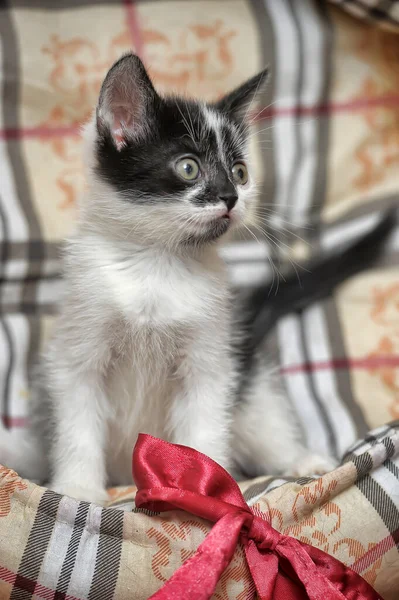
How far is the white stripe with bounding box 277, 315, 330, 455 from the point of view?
6.00 feet

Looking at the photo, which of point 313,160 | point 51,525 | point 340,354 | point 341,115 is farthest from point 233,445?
point 341,115

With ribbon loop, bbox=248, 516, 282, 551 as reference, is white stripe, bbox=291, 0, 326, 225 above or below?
above

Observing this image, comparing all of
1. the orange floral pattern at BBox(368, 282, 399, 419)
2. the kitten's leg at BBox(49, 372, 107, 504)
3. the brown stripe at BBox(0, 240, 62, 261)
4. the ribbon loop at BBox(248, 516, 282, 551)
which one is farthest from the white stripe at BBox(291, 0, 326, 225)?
the ribbon loop at BBox(248, 516, 282, 551)

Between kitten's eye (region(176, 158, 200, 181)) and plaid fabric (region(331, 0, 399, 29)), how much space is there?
923 mm

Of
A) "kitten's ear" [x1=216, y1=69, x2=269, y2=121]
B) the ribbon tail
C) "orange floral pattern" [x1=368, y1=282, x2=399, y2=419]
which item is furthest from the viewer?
"orange floral pattern" [x1=368, y1=282, x2=399, y2=419]

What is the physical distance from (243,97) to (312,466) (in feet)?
2.82

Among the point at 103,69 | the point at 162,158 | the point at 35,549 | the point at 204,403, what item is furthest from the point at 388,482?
the point at 103,69

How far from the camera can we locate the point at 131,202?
1.31 metres

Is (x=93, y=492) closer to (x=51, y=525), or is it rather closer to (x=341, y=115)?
(x=51, y=525)

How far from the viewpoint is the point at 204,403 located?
4.60 ft

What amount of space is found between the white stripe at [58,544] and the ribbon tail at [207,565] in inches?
7.8

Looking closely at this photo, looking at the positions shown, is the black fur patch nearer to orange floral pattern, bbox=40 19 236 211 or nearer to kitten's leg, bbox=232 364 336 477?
kitten's leg, bbox=232 364 336 477

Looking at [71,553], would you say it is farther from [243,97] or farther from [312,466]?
[243,97]

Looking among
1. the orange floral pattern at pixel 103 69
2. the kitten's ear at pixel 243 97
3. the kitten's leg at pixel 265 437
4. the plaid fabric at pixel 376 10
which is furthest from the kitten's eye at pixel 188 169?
the plaid fabric at pixel 376 10
